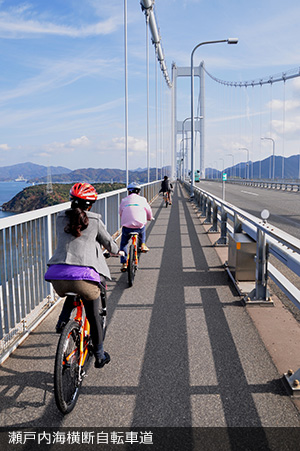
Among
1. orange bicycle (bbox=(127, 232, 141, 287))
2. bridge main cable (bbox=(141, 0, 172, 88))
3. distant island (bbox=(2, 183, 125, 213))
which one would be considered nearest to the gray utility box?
orange bicycle (bbox=(127, 232, 141, 287))

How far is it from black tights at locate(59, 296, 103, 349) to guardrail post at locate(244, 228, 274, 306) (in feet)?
7.94

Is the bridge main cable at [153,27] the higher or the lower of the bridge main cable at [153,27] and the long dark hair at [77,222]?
the higher

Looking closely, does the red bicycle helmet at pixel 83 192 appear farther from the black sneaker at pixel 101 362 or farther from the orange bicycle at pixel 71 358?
the black sneaker at pixel 101 362

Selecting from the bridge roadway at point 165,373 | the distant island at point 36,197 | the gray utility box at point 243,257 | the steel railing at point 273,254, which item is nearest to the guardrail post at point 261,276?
the steel railing at point 273,254

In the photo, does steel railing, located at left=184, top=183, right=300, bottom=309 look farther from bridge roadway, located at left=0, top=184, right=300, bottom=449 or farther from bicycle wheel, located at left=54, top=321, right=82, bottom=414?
bicycle wheel, located at left=54, top=321, right=82, bottom=414

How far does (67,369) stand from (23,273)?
5.79 ft

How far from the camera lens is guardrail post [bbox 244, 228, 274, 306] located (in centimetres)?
510

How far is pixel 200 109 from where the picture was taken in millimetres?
94062

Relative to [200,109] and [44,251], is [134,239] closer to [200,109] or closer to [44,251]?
[44,251]

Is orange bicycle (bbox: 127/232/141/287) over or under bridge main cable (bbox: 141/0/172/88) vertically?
under

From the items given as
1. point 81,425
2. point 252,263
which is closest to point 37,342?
point 81,425

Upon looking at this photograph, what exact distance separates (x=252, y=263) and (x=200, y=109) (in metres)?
91.9

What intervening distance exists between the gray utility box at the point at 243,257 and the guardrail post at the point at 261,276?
56 centimetres

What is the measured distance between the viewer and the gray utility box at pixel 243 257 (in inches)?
229
